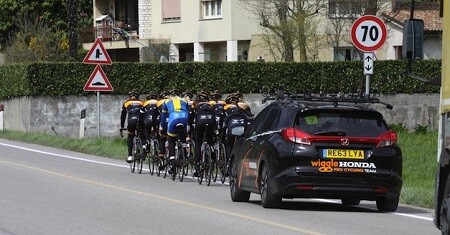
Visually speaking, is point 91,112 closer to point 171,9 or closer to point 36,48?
point 36,48

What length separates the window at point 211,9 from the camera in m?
60.3

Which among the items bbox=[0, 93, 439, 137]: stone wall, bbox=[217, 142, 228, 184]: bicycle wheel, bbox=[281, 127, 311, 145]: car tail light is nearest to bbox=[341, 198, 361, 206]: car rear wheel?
bbox=[281, 127, 311, 145]: car tail light

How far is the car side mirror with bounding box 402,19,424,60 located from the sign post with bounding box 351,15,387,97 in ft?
31.9

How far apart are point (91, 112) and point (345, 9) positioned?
559 inches

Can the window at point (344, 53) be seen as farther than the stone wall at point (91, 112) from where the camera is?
Yes

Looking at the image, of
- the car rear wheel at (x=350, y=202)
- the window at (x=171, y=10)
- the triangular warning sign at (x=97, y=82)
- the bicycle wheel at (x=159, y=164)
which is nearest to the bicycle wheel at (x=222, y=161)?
the bicycle wheel at (x=159, y=164)

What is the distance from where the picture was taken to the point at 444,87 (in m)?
12.5

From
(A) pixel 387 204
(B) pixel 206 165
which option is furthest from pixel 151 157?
(A) pixel 387 204

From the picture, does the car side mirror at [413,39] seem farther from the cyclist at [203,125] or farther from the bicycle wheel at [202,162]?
the cyclist at [203,125]

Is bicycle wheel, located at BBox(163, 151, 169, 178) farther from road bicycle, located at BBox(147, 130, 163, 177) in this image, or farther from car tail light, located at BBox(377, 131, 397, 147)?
car tail light, located at BBox(377, 131, 397, 147)

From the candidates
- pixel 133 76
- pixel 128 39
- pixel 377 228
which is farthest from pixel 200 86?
pixel 377 228

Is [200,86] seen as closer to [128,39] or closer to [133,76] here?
[133,76]

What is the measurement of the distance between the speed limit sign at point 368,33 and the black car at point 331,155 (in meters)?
4.41

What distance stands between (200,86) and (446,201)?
36.7 meters
